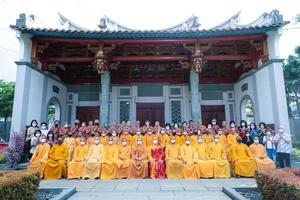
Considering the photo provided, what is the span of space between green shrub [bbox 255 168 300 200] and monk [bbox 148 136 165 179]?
3702 mm

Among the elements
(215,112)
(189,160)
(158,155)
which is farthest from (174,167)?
(215,112)

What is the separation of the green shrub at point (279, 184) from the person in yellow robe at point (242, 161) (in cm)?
318

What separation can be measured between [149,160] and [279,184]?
15.9 feet

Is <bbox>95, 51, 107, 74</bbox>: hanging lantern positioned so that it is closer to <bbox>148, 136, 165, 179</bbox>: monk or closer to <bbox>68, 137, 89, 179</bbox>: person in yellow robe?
<bbox>68, 137, 89, 179</bbox>: person in yellow robe

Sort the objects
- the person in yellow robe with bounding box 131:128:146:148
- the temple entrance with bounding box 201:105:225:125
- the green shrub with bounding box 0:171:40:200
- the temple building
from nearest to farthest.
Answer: the green shrub with bounding box 0:171:40:200
the person in yellow robe with bounding box 131:128:146:148
the temple building
the temple entrance with bounding box 201:105:225:125

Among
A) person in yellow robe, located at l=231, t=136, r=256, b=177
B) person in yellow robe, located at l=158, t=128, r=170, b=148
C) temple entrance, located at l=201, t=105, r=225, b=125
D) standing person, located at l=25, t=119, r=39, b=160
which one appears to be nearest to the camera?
person in yellow robe, located at l=231, t=136, r=256, b=177

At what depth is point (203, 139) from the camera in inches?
353

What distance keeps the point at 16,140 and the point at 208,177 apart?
6862 mm

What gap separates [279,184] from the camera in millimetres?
3846

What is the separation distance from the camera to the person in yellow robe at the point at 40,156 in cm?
812

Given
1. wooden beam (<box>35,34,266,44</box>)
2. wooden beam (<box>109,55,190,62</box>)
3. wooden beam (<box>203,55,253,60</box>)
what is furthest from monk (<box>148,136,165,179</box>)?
wooden beam (<box>203,55,253,60</box>)

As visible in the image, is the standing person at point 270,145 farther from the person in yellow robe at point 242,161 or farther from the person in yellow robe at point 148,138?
the person in yellow robe at point 148,138

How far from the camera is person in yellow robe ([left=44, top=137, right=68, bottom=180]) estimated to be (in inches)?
318

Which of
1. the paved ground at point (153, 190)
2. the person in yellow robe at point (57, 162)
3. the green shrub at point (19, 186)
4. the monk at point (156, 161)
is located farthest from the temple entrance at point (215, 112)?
the green shrub at point (19, 186)
